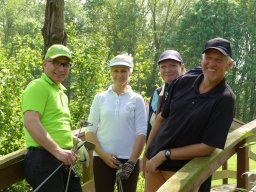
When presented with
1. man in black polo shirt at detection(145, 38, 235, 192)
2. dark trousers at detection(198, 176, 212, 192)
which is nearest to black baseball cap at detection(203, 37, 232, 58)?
man in black polo shirt at detection(145, 38, 235, 192)

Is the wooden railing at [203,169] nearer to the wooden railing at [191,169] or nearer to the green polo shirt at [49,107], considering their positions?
the wooden railing at [191,169]

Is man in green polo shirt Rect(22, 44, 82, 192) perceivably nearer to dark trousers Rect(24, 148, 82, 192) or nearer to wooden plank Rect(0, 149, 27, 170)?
dark trousers Rect(24, 148, 82, 192)

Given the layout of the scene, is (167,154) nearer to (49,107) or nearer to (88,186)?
(49,107)

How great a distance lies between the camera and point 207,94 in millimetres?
2674

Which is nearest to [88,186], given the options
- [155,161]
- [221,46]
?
[155,161]

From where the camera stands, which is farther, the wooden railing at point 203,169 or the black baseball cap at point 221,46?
the black baseball cap at point 221,46

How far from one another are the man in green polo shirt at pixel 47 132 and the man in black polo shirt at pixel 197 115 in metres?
0.63

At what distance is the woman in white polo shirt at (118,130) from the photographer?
350 cm

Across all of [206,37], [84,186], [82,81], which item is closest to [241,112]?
[206,37]

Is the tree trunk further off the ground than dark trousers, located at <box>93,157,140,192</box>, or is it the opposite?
the tree trunk

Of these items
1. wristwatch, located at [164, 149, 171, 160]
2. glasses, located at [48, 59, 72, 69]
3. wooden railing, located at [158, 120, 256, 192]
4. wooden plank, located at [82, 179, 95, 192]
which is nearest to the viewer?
wooden railing, located at [158, 120, 256, 192]

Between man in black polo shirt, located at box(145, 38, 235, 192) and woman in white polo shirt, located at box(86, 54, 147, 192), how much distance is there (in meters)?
0.59

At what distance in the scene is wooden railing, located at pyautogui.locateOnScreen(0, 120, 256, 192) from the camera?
6.93 ft

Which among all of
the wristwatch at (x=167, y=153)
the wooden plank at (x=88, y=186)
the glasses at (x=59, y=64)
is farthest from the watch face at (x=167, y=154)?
the wooden plank at (x=88, y=186)
